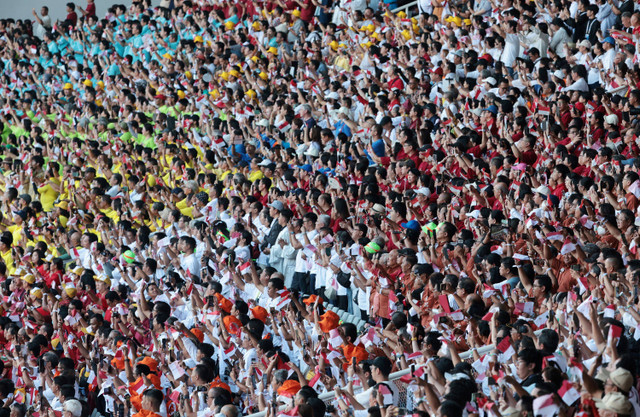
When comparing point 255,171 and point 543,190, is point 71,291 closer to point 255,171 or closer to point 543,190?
point 255,171

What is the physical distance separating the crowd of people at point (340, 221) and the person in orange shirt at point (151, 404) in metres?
0.11

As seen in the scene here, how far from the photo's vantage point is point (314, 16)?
17.2 meters

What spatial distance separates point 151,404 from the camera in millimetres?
8516

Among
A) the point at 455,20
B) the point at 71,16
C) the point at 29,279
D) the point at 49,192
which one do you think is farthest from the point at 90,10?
the point at 29,279

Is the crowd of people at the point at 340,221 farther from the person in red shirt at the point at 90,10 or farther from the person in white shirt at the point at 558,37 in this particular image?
the person in red shirt at the point at 90,10

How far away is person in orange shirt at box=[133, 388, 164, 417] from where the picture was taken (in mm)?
8508

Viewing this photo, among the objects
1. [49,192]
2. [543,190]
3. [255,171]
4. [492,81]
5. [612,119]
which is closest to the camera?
[543,190]

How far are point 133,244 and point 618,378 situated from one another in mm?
7315

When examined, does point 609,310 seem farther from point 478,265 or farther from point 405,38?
point 405,38

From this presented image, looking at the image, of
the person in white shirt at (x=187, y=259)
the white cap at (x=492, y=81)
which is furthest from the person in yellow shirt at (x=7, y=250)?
the white cap at (x=492, y=81)

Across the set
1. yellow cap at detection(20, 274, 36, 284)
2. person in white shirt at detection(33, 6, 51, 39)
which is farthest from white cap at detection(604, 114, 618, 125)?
person in white shirt at detection(33, 6, 51, 39)

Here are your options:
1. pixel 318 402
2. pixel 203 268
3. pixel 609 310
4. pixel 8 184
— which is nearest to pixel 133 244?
pixel 203 268

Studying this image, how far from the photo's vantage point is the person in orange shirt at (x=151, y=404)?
8.51 m

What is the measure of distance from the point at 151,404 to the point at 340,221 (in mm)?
3096
